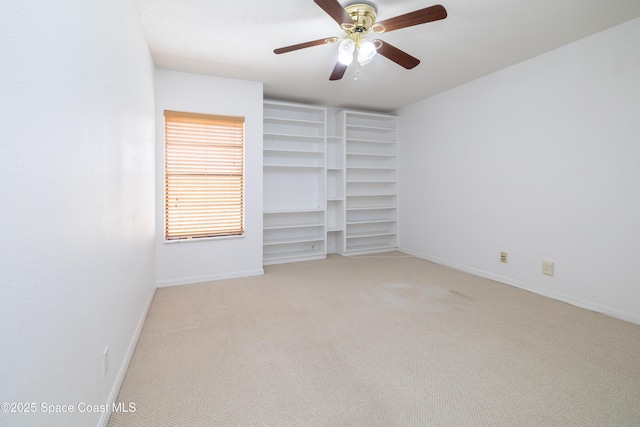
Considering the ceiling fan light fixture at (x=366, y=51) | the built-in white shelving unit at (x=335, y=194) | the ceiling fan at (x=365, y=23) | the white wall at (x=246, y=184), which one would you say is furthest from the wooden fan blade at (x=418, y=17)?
the built-in white shelving unit at (x=335, y=194)

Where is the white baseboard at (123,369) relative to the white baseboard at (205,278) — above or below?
below

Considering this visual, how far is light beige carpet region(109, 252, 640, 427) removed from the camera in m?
1.42

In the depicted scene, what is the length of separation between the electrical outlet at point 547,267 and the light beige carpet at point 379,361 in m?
0.28

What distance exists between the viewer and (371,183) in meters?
5.21

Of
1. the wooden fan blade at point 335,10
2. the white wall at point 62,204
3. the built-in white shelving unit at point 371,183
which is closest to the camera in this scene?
the white wall at point 62,204

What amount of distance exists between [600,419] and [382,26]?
2.49 meters

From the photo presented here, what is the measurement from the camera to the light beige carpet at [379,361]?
56.0 inches

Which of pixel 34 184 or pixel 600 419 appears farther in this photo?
pixel 600 419

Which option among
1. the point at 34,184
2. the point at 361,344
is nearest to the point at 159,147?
the point at 34,184

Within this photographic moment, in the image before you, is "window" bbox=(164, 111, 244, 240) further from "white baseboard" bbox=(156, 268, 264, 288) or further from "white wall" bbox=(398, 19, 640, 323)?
"white wall" bbox=(398, 19, 640, 323)

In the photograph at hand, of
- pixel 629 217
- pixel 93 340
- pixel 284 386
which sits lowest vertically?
pixel 284 386

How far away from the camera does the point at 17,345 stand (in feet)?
2.29

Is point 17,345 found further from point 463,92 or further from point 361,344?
point 463,92

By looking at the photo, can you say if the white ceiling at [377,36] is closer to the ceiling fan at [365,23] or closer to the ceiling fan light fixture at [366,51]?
the ceiling fan at [365,23]
